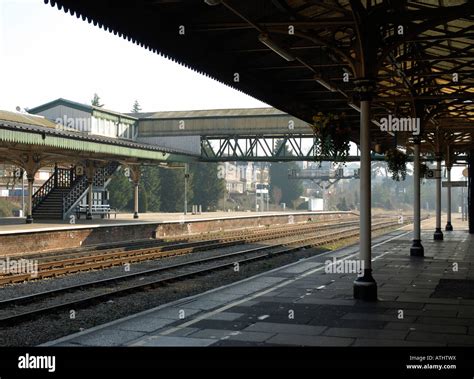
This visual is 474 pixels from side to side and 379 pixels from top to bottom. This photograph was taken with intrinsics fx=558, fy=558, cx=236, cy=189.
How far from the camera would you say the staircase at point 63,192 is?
32688 millimetres

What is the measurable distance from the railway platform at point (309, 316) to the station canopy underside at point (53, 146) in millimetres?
13546

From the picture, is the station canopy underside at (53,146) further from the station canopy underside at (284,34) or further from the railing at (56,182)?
the station canopy underside at (284,34)

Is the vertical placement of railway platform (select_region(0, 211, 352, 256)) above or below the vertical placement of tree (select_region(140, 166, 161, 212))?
below

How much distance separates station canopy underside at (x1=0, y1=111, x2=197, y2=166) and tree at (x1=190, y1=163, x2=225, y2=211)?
39.4 meters

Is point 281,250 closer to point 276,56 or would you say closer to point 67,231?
point 67,231

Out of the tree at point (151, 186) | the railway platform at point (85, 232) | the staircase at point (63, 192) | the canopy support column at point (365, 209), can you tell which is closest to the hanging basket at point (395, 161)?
the canopy support column at point (365, 209)

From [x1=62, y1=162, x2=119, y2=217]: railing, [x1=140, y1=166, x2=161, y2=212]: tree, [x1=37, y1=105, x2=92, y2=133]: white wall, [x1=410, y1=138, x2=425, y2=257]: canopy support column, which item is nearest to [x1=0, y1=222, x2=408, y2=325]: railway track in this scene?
[x1=410, y1=138, x2=425, y2=257]: canopy support column

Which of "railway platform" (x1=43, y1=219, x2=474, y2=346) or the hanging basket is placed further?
the hanging basket

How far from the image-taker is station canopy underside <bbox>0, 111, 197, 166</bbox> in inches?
898

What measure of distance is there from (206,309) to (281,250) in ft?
46.0

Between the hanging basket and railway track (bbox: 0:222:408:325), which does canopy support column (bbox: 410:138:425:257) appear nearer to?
the hanging basket

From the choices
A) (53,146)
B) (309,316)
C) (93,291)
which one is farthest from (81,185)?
(309,316)
